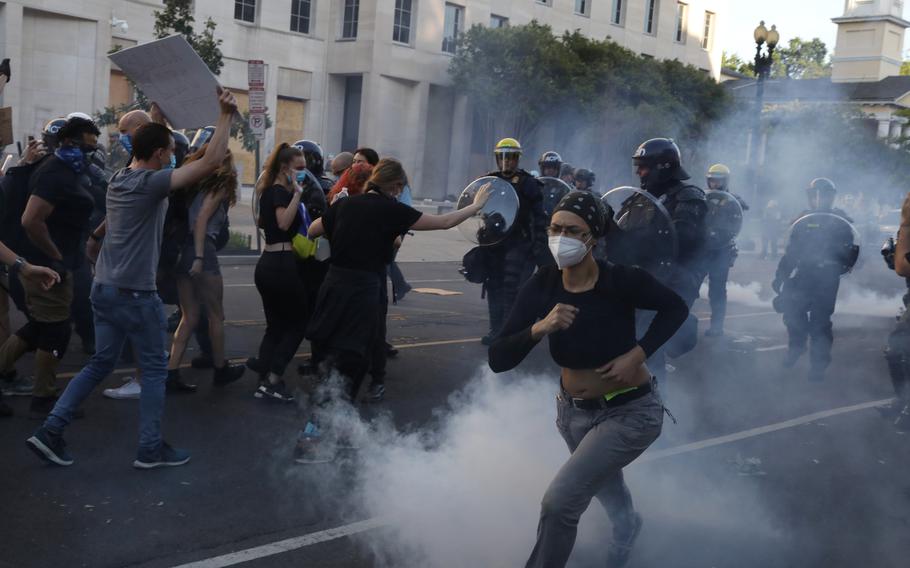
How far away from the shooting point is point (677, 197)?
21.4ft

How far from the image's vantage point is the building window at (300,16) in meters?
36.6

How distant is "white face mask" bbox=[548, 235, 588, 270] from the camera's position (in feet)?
12.4

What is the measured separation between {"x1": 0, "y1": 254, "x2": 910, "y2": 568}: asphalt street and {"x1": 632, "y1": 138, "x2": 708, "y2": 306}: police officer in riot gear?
78 cm

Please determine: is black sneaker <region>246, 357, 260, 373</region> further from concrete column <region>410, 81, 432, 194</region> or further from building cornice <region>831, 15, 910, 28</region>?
concrete column <region>410, 81, 432, 194</region>

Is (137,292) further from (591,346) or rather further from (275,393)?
(591,346)

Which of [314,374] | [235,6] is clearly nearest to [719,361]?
[314,374]

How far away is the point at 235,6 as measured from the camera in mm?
34406

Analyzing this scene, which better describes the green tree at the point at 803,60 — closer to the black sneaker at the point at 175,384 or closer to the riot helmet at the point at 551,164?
the riot helmet at the point at 551,164

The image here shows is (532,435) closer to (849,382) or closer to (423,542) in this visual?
(423,542)

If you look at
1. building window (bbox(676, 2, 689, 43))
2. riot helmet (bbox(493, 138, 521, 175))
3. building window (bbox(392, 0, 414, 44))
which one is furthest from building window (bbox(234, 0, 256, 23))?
riot helmet (bbox(493, 138, 521, 175))

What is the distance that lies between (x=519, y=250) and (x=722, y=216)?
2.53 metres

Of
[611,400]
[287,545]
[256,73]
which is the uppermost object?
[256,73]

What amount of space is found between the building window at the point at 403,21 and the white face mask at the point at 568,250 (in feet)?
115

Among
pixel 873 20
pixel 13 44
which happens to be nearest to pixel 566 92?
pixel 873 20
